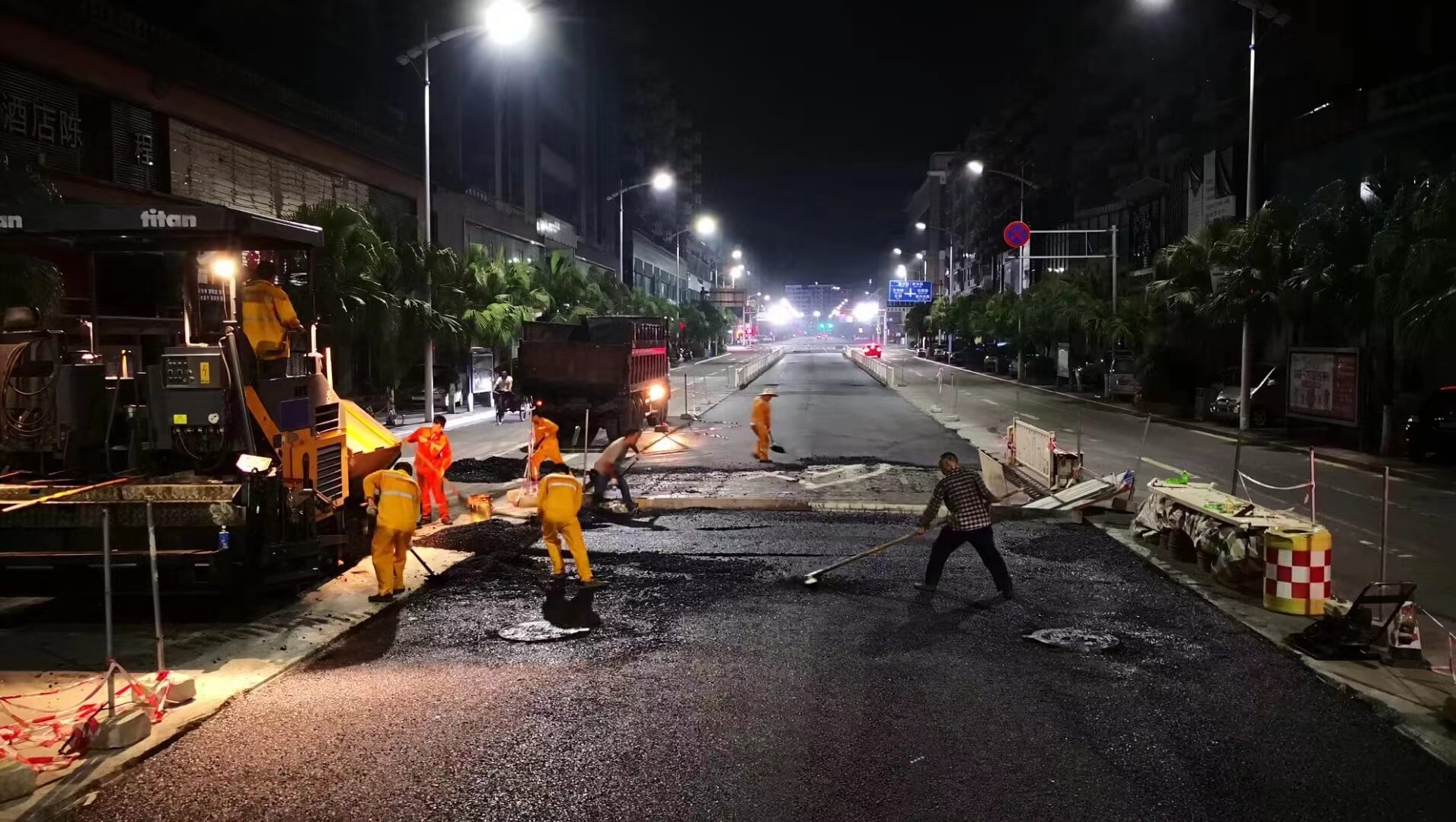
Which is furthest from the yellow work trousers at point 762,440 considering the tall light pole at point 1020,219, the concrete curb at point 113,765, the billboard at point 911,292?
the billboard at point 911,292

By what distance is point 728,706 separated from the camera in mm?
6492

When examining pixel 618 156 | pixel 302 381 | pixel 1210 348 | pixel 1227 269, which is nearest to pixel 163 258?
pixel 302 381

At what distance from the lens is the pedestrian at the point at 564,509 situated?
9.45 meters

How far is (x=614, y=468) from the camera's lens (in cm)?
1395

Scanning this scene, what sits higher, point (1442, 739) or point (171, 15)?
point (171, 15)

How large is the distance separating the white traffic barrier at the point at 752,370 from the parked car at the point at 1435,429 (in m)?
31.4

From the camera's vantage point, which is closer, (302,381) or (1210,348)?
(302,381)

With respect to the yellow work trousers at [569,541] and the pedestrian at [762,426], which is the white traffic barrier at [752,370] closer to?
the pedestrian at [762,426]

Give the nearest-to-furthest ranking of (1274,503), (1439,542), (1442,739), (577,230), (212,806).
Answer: (212,806) → (1442,739) → (1439,542) → (1274,503) → (577,230)

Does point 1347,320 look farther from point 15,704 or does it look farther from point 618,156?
point 618,156

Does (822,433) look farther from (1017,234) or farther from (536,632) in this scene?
(1017,234)

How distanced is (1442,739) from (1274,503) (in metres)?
9.62

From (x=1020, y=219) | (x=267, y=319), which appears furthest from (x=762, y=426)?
(x=1020, y=219)

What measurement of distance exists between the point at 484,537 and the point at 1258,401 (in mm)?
23792
